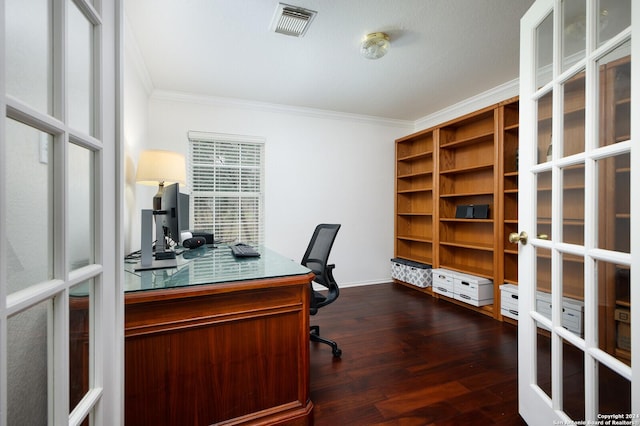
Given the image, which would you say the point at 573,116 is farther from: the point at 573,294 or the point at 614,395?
the point at 614,395

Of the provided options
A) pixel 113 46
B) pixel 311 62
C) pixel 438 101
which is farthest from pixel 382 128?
pixel 113 46

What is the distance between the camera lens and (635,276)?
0.84 metres

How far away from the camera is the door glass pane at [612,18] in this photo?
0.92 m

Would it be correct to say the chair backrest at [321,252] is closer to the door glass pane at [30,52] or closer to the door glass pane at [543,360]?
the door glass pane at [543,360]

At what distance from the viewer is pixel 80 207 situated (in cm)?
79

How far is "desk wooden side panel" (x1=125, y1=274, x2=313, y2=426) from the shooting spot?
118 cm

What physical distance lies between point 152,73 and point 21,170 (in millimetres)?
2948

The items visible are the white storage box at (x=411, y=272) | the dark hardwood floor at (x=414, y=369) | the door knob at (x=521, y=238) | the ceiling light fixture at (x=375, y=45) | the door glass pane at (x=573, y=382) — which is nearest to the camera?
the door glass pane at (x=573, y=382)

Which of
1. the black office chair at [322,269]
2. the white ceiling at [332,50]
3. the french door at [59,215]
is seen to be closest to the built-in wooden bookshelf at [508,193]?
the white ceiling at [332,50]

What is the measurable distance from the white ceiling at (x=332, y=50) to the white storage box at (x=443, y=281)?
2.23 metres

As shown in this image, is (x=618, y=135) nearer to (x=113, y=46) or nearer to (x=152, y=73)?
(x=113, y=46)

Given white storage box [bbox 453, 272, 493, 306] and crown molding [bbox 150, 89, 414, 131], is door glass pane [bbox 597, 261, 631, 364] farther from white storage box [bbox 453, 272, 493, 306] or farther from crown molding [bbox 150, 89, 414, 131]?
crown molding [bbox 150, 89, 414, 131]

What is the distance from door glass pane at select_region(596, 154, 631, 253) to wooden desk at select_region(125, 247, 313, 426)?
1.19 m

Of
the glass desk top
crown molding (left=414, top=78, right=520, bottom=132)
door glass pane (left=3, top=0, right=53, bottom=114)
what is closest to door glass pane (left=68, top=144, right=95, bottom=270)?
door glass pane (left=3, top=0, right=53, bottom=114)
